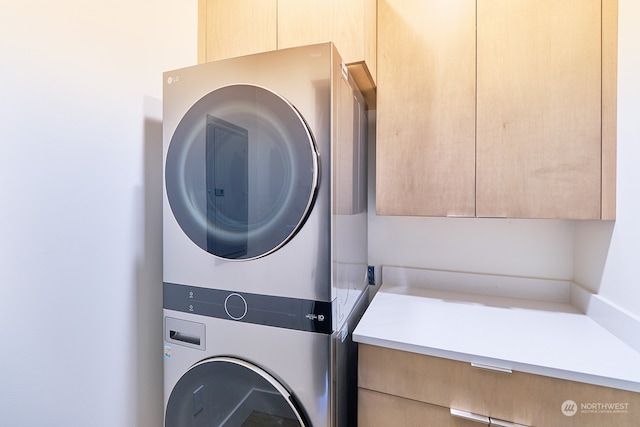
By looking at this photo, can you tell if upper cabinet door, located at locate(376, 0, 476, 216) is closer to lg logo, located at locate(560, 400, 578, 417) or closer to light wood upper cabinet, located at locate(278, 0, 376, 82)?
light wood upper cabinet, located at locate(278, 0, 376, 82)

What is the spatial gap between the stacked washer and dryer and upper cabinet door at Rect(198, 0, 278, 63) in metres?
0.32

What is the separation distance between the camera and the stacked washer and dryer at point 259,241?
865mm

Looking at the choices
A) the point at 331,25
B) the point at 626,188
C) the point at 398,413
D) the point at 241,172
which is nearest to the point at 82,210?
the point at 241,172

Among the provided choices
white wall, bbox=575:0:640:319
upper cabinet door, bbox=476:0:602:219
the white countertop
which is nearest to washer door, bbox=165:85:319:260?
the white countertop

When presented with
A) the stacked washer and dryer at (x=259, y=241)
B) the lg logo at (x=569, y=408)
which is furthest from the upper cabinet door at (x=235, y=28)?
the lg logo at (x=569, y=408)

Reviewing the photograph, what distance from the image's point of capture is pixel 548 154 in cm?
109

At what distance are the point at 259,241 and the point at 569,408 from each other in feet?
3.22

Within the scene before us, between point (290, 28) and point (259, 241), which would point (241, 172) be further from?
point (290, 28)

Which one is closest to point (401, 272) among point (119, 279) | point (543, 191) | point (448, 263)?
point (448, 263)

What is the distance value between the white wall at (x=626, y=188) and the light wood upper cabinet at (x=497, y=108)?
0.10 ft

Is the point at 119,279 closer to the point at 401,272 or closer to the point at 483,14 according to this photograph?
the point at 401,272

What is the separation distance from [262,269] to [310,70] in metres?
0.61

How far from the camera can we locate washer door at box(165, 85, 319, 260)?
875 millimetres

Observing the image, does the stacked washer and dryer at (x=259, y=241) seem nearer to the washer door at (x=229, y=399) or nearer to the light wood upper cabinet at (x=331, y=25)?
the washer door at (x=229, y=399)
